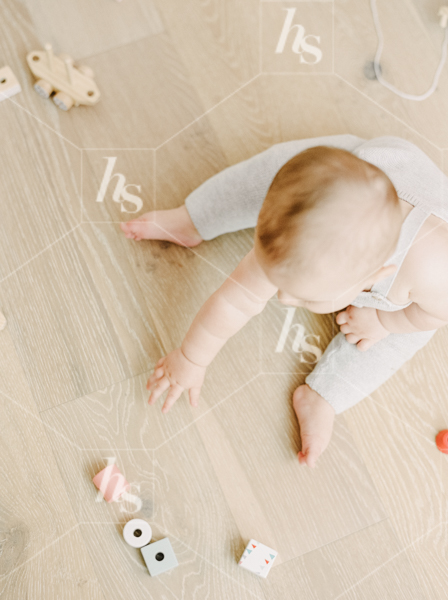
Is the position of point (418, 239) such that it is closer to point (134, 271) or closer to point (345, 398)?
point (345, 398)

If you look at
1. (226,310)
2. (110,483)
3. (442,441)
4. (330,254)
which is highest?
(330,254)

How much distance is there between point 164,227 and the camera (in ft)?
2.02

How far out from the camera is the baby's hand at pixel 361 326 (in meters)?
0.57

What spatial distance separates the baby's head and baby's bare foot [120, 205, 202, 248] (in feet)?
0.79

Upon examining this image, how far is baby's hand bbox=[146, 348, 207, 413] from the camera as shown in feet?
1.83

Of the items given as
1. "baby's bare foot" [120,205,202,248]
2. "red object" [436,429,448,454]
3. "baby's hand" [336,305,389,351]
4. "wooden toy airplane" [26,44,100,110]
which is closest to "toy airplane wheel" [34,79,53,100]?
"wooden toy airplane" [26,44,100,110]

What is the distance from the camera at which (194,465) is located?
0.58 metres

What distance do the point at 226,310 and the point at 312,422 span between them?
166 mm

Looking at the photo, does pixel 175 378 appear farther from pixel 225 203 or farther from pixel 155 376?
pixel 225 203

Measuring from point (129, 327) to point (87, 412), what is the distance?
0.11m

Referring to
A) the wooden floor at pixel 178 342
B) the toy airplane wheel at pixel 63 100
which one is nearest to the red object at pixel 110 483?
the wooden floor at pixel 178 342

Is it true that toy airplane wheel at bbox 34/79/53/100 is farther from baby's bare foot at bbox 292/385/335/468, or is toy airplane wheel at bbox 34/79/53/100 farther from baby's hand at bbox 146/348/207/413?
baby's bare foot at bbox 292/385/335/468

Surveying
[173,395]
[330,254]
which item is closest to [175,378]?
[173,395]

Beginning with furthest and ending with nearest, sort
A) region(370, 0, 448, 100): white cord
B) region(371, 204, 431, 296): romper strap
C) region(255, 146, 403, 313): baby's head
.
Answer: region(370, 0, 448, 100): white cord < region(371, 204, 431, 296): romper strap < region(255, 146, 403, 313): baby's head
